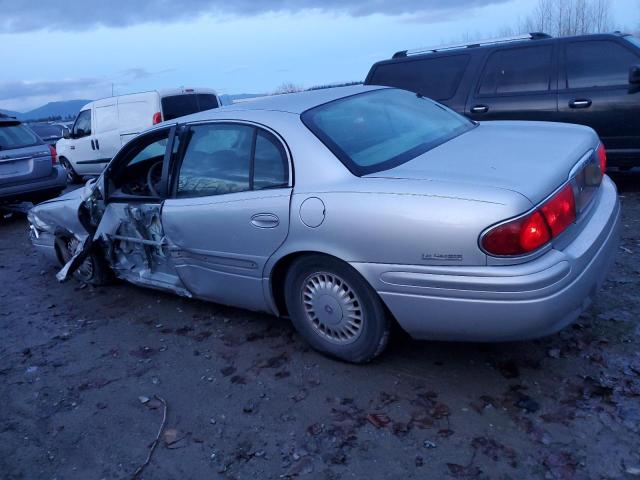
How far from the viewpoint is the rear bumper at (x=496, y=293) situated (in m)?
2.64

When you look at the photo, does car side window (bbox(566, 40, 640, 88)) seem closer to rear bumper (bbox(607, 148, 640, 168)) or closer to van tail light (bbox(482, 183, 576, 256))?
rear bumper (bbox(607, 148, 640, 168))

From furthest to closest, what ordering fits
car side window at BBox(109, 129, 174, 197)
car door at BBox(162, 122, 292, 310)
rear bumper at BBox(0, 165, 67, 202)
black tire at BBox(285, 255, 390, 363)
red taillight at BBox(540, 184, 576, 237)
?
1. rear bumper at BBox(0, 165, 67, 202)
2. car side window at BBox(109, 129, 174, 197)
3. car door at BBox(162, 122, 292, 310)
4. black tire at BBox(285, 255, 390, 363)
5. red taillight at BBox(540, 184, 576, 237)

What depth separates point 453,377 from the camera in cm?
325

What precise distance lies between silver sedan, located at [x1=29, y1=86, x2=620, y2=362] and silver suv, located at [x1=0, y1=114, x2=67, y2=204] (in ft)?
18.1

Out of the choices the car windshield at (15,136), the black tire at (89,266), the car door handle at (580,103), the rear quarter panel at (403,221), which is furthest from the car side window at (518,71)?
the car windshield at (15,136)

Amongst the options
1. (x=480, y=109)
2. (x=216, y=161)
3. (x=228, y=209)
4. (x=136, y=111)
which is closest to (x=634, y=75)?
(x=480, y=109)

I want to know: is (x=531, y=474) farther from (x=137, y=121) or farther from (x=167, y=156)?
(x=137, y=121)

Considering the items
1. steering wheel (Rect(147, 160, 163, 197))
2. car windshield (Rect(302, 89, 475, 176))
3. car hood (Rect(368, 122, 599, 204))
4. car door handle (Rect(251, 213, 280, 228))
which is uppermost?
car windshield (Rect(302, 89, 475, 176))

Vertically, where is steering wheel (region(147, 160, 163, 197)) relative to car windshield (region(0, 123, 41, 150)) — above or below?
below

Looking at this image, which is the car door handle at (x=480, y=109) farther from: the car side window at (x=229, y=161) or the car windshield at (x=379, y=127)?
the car side window at (x=229, y=161)

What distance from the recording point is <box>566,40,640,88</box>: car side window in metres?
6.31

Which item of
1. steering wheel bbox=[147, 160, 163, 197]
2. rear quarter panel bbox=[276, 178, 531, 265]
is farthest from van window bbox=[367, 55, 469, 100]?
rear quarter panel bbox=[276, 178, 531, 265]

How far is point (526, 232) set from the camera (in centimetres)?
263

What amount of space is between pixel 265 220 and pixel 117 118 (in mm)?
9387
